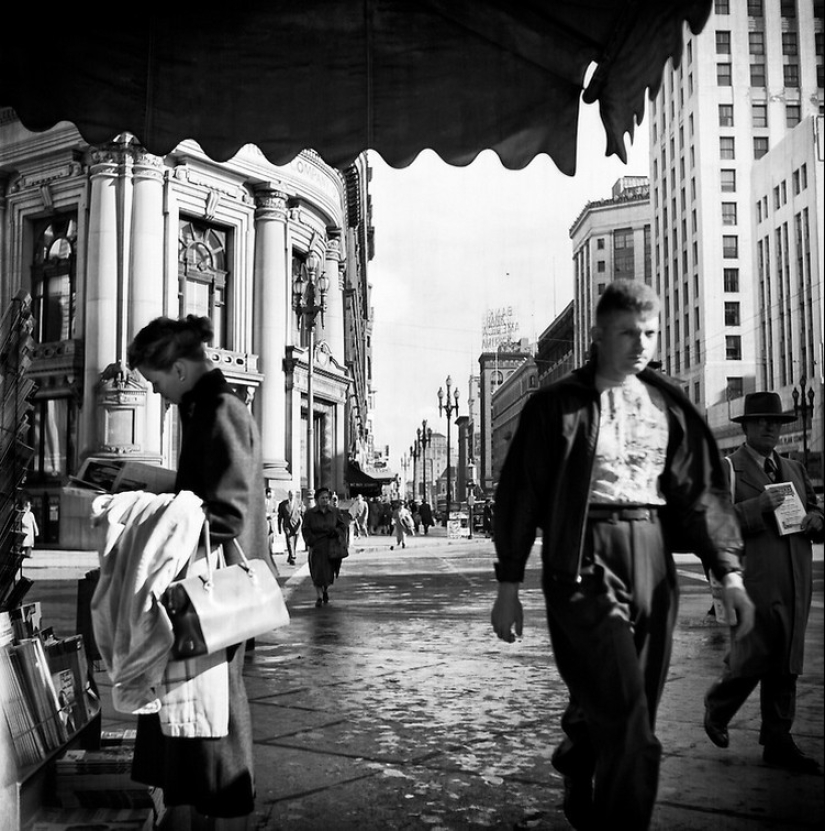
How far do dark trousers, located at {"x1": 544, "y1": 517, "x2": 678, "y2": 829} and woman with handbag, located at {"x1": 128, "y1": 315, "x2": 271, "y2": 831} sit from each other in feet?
3.76

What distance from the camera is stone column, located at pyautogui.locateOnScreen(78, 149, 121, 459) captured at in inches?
1217

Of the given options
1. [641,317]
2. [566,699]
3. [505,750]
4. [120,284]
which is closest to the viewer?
[641,317]

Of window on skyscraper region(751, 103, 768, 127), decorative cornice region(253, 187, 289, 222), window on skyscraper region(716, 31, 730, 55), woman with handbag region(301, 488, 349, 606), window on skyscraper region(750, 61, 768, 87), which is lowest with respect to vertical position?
woman with handbag region(301, 488, 349, 606)

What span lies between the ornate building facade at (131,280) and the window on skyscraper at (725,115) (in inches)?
948

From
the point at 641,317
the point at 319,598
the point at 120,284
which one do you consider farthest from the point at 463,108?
the point at 120,284

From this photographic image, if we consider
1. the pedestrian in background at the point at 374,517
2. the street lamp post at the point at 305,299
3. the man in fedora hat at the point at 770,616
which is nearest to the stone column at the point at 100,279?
the street lamp post at the point at 305,299

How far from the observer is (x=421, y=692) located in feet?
25.7

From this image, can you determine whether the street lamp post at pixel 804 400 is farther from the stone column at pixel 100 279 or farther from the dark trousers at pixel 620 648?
the stone column at pixel 100 279

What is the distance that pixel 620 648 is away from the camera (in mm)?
3557

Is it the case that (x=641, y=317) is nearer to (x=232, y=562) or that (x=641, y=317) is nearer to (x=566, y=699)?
(x=232, y=562)

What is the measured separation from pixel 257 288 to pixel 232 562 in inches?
1290

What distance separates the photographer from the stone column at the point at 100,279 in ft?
101

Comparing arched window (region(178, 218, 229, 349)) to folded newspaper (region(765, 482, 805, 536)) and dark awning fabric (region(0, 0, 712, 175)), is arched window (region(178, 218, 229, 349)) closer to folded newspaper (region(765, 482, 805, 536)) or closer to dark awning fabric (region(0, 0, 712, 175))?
dark awning fabric (region(0, 0, 712, 175))

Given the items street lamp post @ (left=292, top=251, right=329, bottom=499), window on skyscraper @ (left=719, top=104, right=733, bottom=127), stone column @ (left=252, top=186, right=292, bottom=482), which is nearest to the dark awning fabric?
window on skyscraper @ (left=719, top=104, right=733, bottom=127)
